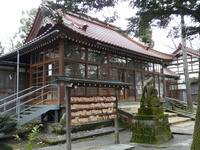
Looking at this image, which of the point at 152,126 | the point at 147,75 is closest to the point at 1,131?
the point at 152,126

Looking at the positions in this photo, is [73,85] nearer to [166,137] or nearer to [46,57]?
[166,137]

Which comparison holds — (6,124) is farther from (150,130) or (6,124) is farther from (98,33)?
(98,33)

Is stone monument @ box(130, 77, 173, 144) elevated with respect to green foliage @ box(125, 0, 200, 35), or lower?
lower

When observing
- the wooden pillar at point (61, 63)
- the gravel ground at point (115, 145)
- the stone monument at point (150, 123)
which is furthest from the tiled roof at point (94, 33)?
the gravel ground at point (115, 145)

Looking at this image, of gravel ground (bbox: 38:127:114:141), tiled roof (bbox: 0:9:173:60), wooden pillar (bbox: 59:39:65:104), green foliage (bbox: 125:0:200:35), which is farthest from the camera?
tiled roof (bbox: 0:9:173:60)

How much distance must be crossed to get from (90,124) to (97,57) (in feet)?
12.5

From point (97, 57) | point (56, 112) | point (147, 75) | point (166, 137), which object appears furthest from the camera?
point (147, 75)

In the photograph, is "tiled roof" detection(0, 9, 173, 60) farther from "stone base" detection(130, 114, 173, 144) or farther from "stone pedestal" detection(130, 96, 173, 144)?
"stone base" detection(130, 114, 173, 144)

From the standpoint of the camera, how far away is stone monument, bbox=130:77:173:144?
21.8 feet

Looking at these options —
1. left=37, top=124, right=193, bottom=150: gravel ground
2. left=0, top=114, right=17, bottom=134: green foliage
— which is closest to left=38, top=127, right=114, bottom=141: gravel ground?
left=37, top=124, right=193, bottom=150: gravel ground

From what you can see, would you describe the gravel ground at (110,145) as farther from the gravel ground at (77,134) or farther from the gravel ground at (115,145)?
the gravel ground at (77,134)

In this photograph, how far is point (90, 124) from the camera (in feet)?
28.5

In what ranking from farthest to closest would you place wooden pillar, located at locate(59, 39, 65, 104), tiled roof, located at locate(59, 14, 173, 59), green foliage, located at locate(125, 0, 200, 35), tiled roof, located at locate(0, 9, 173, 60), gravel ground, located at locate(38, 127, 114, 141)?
tiled roof, located at locate(59, 14, 173, 59) → tiled roof, located at locate(0, 9, 173, 60) → wooden pillar, located at locate(59, 39, 65, 104) → gravel ground, located at locate(38, 127, 114, 141) → green foliage, located at locate(125, 0, 200, 35)

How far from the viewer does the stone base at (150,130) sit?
660cm
